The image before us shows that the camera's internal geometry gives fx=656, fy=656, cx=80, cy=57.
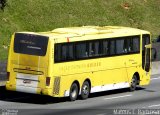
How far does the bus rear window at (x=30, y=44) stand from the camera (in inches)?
1081

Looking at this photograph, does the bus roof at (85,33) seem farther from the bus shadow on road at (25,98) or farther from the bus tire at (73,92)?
the bus shadow on road at (25,98)

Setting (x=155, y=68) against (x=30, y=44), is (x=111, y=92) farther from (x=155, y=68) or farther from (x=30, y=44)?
(x=155, y=68)

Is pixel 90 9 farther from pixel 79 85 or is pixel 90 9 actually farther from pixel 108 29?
pixel 79 85

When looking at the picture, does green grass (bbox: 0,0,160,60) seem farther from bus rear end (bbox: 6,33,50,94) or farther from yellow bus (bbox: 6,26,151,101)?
bus rear end (bbox: 6,33,50,94)

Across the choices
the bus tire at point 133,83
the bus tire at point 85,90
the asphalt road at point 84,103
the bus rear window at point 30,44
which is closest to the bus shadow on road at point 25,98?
the asphalt road at point 84,103

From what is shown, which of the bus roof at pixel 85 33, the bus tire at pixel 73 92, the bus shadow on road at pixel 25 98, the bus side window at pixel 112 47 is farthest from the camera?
the bus side window at pixel 112 47

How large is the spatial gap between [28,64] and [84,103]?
9.93 ft

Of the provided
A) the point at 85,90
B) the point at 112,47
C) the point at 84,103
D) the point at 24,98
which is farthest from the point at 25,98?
the point at 112,47

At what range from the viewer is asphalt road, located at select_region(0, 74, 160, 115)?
25.5 m

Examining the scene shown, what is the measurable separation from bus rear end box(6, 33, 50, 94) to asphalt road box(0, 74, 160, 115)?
77 cm

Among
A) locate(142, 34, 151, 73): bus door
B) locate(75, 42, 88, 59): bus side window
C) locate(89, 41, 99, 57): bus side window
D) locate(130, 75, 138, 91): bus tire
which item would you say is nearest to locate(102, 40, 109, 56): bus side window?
locate(89, 41, 99, 57): bus side window

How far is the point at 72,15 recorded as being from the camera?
51.8 metres

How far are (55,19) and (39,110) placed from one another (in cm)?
2499

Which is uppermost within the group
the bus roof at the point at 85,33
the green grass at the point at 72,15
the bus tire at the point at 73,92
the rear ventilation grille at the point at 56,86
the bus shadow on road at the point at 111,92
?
the green grass at the point at 72,15
